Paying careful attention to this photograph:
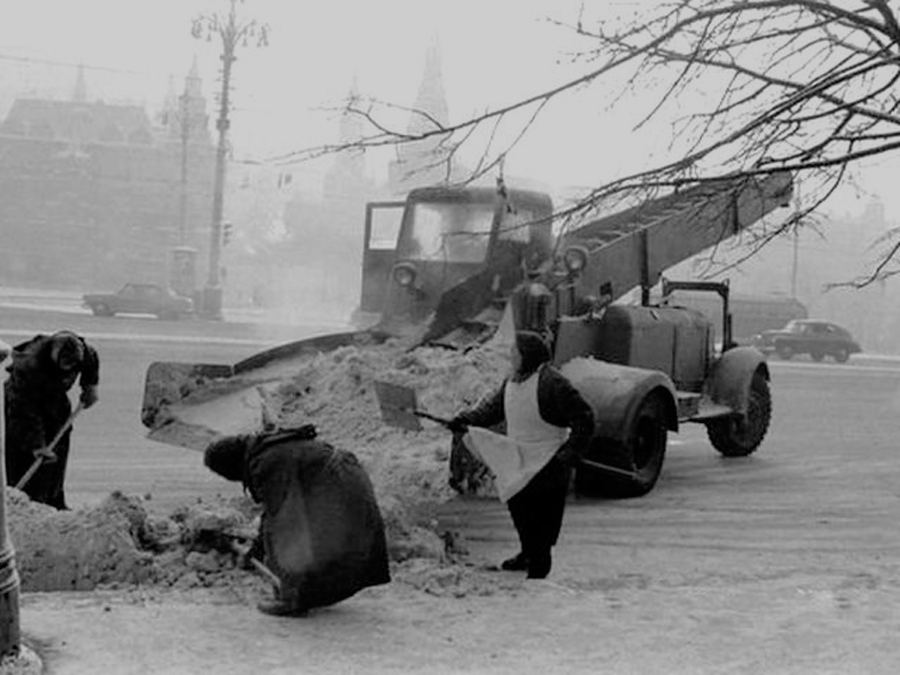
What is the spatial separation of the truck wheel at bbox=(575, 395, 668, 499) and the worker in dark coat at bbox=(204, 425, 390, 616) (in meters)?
4.27

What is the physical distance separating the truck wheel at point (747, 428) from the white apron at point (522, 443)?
21.6 ft

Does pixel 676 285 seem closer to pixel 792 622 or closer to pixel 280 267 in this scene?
pixel 792 622

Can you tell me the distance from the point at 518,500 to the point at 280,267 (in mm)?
58994

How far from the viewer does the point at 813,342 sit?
140ft

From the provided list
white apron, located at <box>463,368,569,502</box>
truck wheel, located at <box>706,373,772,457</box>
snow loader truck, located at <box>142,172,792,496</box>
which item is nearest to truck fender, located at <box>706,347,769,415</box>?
snow loader truck, located at <box>142,172,792,496</box>

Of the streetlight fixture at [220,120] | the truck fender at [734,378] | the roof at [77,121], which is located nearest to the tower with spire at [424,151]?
the truck fender at [734,378]

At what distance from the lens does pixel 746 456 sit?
46.1 ft

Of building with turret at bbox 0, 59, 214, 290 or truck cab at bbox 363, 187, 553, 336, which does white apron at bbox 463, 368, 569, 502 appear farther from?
building with turret at bbox 0, 59, 214, 290

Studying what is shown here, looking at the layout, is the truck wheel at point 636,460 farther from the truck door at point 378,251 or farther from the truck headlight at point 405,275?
the truck door at point 378,251

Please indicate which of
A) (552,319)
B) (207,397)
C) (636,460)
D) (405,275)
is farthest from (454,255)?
(207,397)

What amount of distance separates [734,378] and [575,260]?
9.78 ft

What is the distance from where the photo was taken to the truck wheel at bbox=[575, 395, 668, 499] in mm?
10445

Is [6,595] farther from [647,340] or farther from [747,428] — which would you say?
[747,428]

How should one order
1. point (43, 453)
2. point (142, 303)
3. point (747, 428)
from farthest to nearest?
point (142, 303) → point (747, 428) → point (43, 453)
